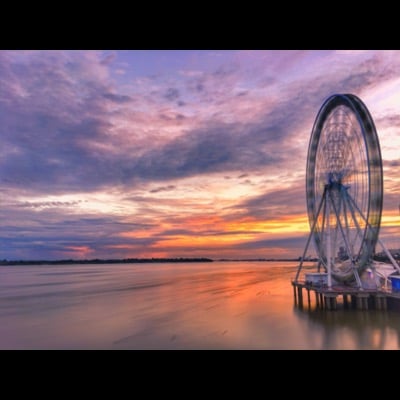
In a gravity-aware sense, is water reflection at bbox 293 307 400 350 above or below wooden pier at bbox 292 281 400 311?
below

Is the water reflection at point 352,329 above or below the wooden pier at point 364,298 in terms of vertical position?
below

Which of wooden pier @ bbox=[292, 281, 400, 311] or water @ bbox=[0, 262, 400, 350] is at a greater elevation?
wooden pier @ bbox=[292, 281, 400, 311]

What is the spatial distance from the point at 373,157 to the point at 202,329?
12562 millimetres

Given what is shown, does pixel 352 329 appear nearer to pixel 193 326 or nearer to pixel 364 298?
pixel 364 298

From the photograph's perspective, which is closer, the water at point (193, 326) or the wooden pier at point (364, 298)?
the water at point (193, 326)

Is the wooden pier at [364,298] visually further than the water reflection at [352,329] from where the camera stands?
Yes

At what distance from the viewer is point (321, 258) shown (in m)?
25.9

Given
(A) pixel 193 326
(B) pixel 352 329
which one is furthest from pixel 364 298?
(A) pixel 193 326

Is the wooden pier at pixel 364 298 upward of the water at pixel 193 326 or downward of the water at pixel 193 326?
upward

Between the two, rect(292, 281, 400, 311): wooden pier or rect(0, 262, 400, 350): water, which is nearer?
rect(0, 262, 400, 350): water
